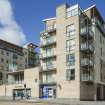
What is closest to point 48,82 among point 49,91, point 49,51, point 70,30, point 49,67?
point 49,91

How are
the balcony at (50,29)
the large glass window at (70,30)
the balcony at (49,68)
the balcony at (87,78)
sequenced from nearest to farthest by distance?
the balcony at (87,78)
the large glass window at (70,30)
the balcony at (49,68)
the balcony at (50,29)

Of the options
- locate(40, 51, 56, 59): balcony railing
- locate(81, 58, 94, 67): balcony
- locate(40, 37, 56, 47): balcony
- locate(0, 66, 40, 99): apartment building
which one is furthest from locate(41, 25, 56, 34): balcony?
locate(81, 58, 94, 67): balcony

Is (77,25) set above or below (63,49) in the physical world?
above

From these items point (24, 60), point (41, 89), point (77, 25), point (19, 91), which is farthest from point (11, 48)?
point (77, 25)

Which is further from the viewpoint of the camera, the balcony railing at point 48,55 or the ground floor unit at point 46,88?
the balcony railing at point 48,55

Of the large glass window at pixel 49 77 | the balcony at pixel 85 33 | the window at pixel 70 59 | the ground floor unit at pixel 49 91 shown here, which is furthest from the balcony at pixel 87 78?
the large glass window at pixel 49 77

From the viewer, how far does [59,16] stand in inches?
2422

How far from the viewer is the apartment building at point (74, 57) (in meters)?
56.8

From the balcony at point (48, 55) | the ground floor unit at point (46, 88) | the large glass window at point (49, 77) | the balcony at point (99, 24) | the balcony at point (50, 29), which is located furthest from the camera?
the balcony at point (50, 29)

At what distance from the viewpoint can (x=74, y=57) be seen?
57.3m

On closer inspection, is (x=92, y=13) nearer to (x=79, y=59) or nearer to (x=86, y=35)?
(x=86, y=35)

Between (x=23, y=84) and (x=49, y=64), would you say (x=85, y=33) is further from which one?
(x=23, y=84)

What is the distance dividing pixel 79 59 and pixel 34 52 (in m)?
50.2

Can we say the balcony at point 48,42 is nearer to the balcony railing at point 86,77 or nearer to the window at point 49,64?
the window at point 49,64
